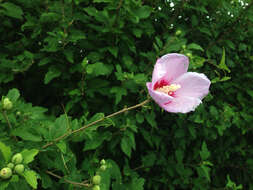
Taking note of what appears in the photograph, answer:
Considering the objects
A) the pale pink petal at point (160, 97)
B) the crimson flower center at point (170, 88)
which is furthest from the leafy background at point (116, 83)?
the pale pink petal at point (160, 97)

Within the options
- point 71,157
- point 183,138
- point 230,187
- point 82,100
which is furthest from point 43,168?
point 230,187

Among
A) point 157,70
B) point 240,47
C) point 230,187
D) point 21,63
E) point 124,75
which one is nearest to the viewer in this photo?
point 157,70

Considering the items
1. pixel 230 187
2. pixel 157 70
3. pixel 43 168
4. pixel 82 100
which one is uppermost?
pixel 157 70

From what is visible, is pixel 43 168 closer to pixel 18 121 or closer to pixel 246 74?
pixel 18 121

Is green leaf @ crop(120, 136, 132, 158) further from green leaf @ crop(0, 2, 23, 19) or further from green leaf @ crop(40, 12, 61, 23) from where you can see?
green leaf @ crop(0, 2, 23, 19)

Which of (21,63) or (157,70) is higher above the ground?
(157,70)

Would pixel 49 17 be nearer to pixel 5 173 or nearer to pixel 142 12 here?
pixel 142 12

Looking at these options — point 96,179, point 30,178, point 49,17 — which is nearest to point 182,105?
point 96,179

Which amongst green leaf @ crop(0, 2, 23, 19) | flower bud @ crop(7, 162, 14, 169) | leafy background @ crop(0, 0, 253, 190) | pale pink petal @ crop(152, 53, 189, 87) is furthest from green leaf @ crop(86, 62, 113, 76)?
flower bud @ crop(7, 162, 14, 169)
